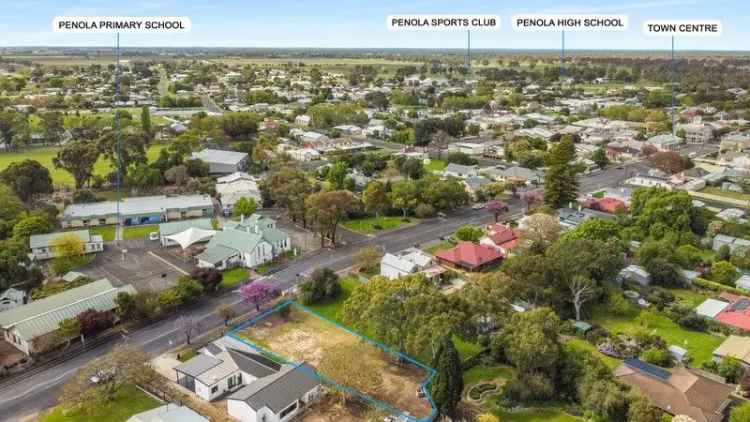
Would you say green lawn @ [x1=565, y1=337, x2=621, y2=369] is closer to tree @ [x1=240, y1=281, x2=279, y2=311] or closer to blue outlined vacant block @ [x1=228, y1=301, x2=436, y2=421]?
blue outlined vacant block @ [x1=228, y1=301, x2=436, y2=421]

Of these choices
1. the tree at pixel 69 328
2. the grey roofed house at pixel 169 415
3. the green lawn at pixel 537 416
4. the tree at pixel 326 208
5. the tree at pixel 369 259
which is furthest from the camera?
the tree at pixel 326 208

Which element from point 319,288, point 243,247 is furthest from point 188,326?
point 243,247

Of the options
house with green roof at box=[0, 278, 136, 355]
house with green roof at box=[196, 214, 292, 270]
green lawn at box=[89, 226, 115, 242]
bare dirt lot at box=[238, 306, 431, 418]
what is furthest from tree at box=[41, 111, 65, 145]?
bare dirt lot at box=[238, 306, 431, 418]

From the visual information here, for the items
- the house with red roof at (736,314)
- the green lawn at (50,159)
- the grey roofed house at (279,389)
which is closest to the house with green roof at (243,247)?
the grey roofed house at (279,389)

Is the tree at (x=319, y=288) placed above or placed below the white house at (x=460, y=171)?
below

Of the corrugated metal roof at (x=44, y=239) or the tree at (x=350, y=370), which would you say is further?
the corrugated metal roof at (x=44, y=239)

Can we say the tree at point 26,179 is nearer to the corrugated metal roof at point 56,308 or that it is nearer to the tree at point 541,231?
the corrugated metal roof at point 56,308

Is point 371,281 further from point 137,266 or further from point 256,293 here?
point 137,266

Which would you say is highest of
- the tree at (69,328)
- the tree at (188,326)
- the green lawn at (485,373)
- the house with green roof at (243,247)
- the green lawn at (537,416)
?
the house with green roof at (243,247)
